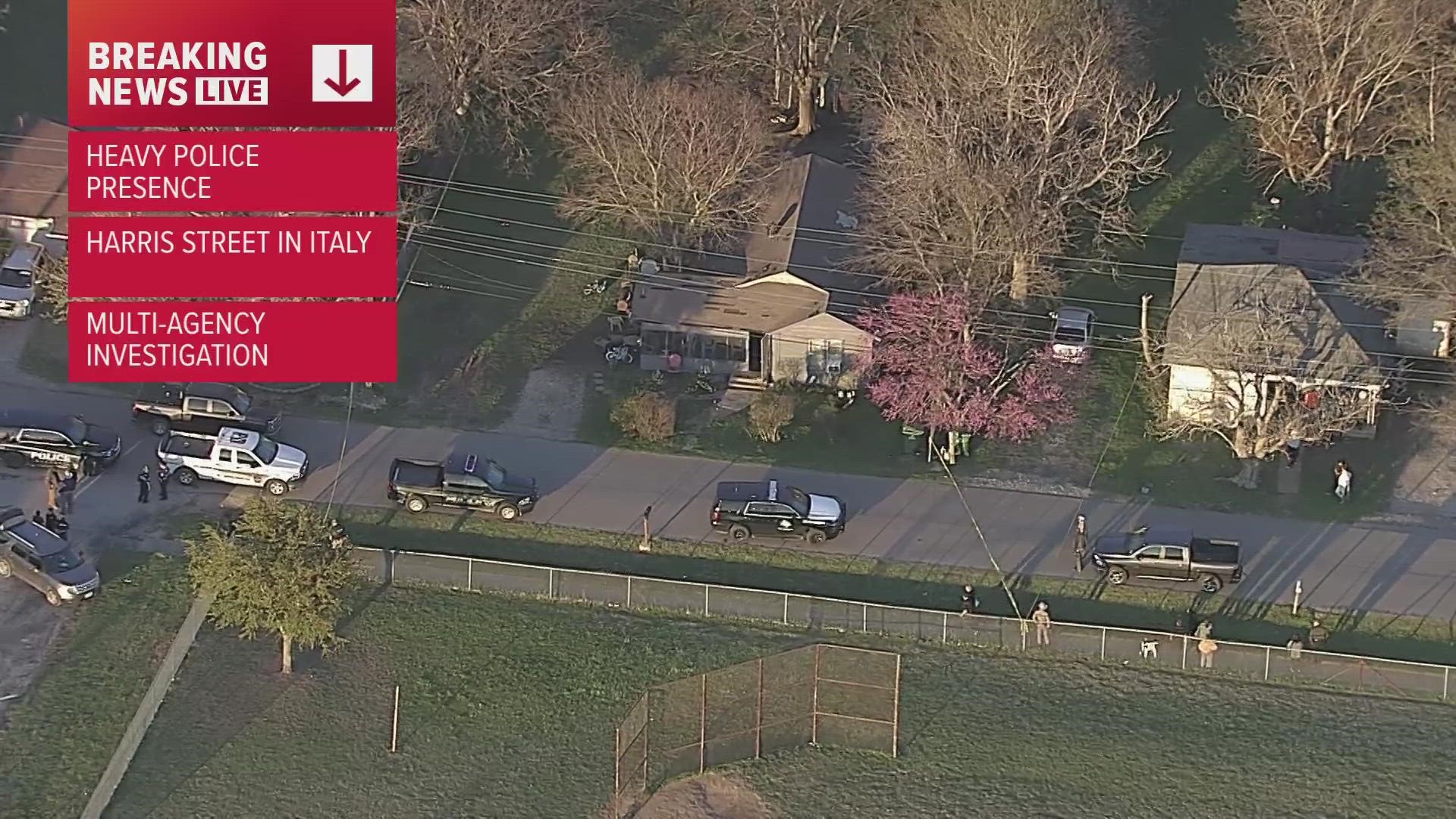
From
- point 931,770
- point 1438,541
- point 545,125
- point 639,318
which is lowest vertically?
point 931,770

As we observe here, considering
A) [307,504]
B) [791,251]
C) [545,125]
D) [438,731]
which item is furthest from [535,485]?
[545,125]

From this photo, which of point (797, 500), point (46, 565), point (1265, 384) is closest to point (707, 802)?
point (797, 500)

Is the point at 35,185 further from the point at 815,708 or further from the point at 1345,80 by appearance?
the point at 1345,80

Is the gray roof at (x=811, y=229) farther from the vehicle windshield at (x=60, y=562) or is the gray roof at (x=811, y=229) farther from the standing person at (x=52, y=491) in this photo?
the vehicle windshield at (x=60, y=562)

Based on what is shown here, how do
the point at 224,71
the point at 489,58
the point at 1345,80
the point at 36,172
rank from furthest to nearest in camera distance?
1. the point at 489,58
2. the point at 1345,80
3. the point at 36,172
4. the point at 224,71

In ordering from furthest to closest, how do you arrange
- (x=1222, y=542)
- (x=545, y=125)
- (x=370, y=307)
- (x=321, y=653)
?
1. (x=545, y=125)
2. (x=1222, y=542)
3. (x=321, y=653)
4. (x=370, y=307)

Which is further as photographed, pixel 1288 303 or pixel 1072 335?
pixel 1072 335

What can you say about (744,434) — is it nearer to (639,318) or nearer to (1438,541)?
(639,318)
